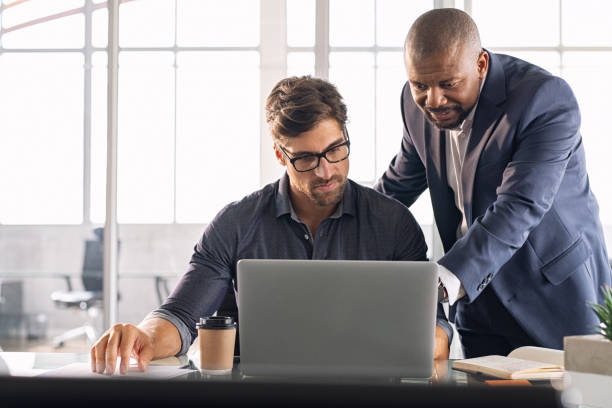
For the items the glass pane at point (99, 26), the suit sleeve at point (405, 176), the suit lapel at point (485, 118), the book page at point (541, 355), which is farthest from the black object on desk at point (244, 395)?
the glass pane at point (99, 26)

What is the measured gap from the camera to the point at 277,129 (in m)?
1.97

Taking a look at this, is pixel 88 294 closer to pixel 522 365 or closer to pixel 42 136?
pixel 42 136

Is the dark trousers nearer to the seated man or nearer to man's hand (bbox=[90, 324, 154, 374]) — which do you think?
the seated man

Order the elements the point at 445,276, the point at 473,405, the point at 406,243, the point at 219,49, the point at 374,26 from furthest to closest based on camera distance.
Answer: the point at 219,49, the point at 374,26, the point at 406,243, the point at 445,276, the point at 473,405

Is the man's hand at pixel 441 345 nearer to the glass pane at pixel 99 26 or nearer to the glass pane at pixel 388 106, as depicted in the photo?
the glass pane at pixel 388 106

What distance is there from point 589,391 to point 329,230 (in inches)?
37.3

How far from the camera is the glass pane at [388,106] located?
4.02 metres

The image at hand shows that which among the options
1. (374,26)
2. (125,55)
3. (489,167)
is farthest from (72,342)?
(489,167)

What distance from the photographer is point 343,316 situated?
1.16 metres

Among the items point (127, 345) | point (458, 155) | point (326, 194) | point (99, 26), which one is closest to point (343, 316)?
point (127, 345)

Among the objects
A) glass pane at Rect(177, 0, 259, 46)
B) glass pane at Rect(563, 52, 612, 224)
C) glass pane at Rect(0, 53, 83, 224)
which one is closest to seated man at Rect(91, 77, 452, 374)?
glass pane at Rect(177, 0, 259, 46)

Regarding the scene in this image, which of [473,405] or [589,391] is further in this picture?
[589,391]

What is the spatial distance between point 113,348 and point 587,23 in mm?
3941

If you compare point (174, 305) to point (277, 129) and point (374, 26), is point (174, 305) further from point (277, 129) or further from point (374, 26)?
point (374, 26)
